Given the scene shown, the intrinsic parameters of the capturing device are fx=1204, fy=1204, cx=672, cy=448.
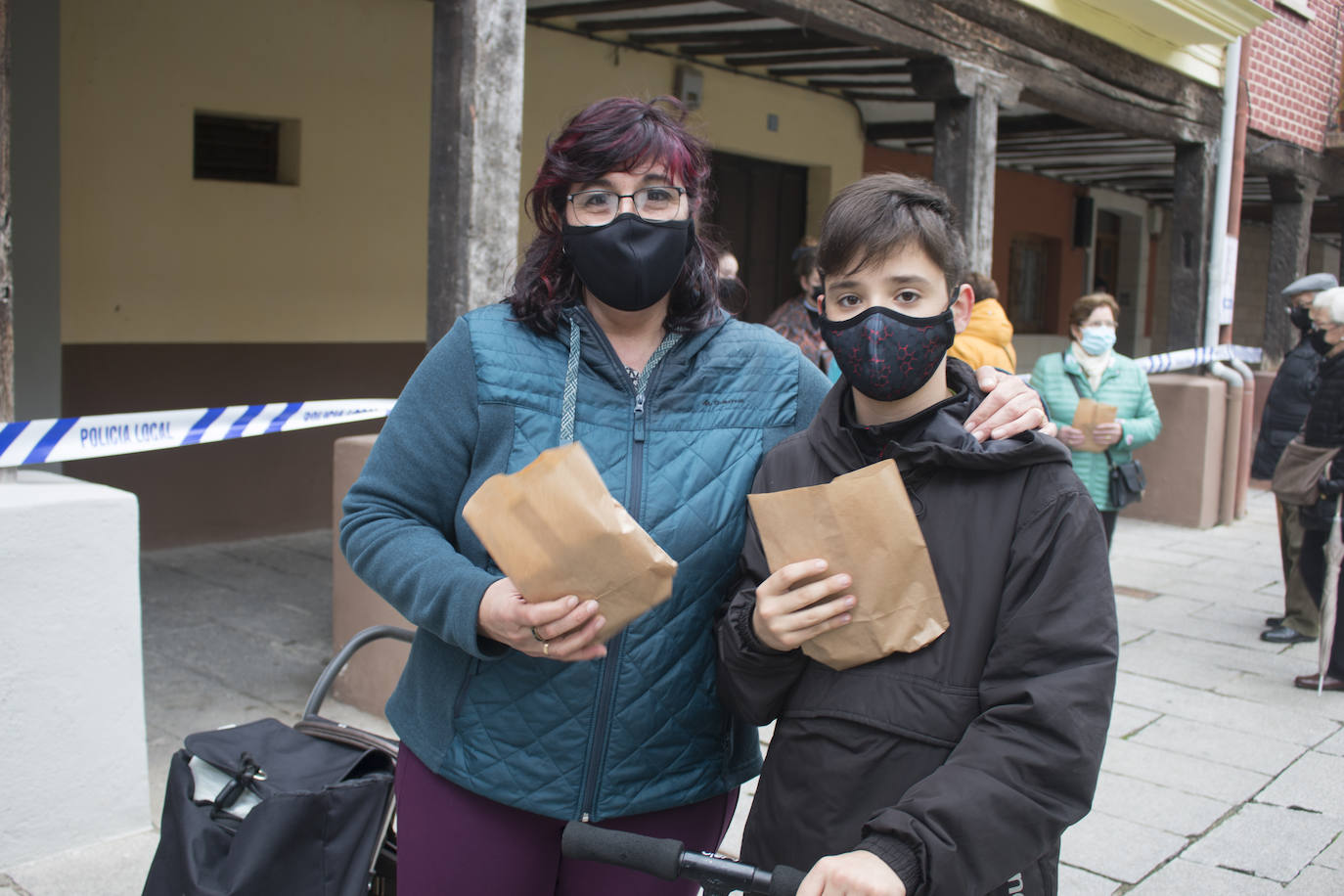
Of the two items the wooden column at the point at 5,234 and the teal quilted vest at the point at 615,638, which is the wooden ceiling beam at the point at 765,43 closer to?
the wooden column at the point at 5,234

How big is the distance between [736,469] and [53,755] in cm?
243

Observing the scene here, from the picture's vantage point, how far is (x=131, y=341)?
6484 millimetres

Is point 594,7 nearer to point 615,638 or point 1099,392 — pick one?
point 1099,392

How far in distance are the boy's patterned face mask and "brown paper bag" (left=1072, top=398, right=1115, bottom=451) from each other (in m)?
4.51

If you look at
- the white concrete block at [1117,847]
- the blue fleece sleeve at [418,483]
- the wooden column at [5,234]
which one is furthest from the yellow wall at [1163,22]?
the blue fleece sleeve at [418,483]

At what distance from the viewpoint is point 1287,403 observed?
25.2ft

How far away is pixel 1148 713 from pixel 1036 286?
10992 millimetres

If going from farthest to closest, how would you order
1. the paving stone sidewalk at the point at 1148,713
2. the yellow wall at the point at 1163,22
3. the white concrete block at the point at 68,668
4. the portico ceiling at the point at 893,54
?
the yellow wall at the point at 1163,22
the portico ceiling at the point at 893,54
the paving stone sidewalk at the point at 1148,713
the white concrete block at the point at 68,668

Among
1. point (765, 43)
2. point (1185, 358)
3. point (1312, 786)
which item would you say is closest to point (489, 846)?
point (1312, 786)

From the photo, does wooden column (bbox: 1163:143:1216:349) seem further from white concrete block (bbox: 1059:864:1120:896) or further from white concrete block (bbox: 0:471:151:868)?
white concrete block (bbox: 0:471:151:868)

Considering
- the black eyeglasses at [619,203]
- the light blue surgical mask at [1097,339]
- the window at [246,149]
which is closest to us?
the black eyeglasses at [619,203]

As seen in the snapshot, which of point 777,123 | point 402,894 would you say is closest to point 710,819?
point 402,894

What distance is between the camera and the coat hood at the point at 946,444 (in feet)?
5.04

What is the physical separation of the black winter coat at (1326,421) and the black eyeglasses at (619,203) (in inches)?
193
